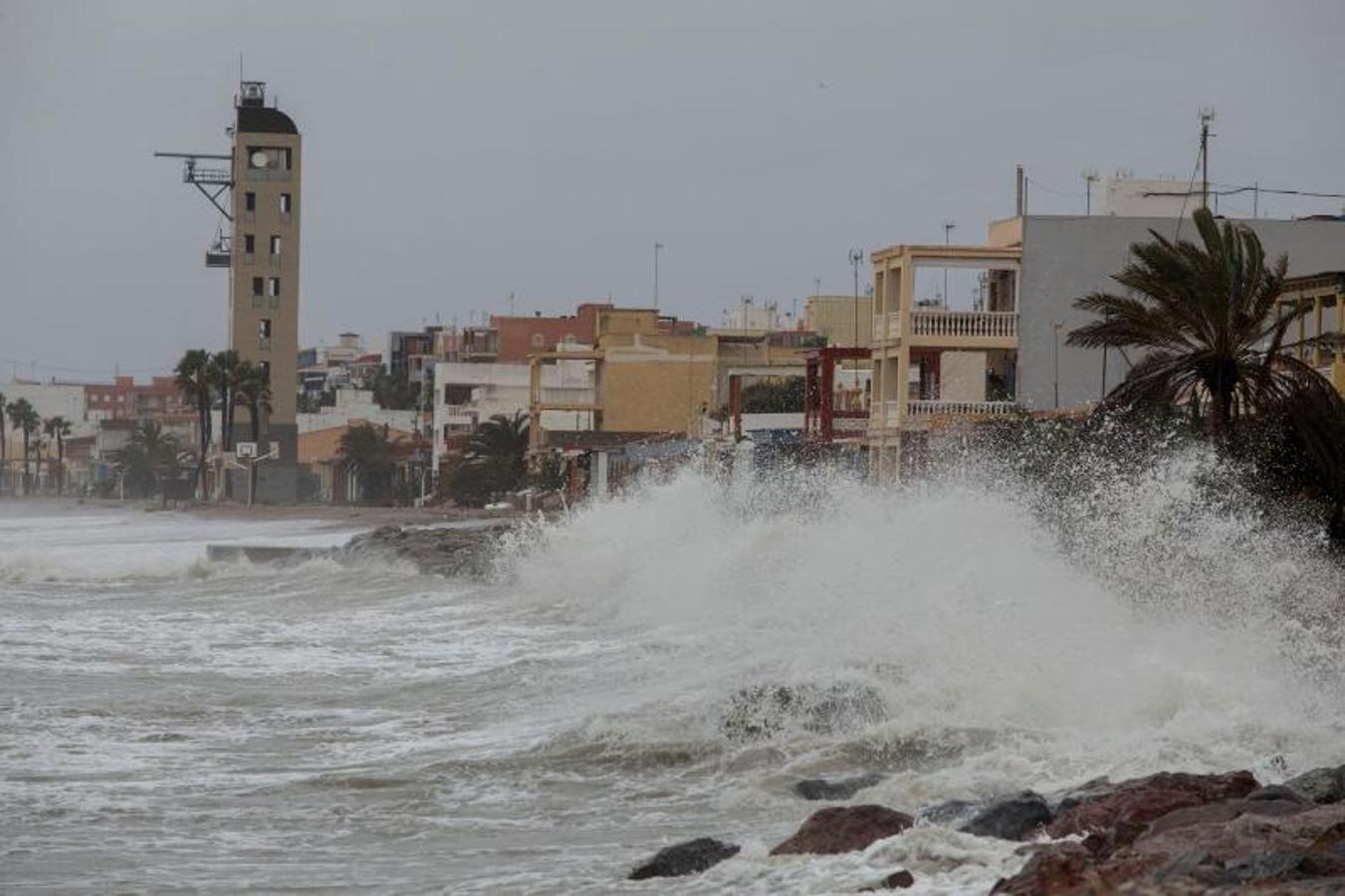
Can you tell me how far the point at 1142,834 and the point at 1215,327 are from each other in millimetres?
17057

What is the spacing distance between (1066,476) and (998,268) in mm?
16130

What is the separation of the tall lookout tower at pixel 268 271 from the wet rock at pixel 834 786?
93.1m

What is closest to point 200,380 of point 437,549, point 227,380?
point 227,380

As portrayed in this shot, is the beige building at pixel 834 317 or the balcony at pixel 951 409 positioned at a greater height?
the beige building at pixel 834 317

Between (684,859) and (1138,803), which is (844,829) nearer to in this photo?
(684,859)

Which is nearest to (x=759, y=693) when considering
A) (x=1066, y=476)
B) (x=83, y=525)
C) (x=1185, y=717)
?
(x=1185, y=717)

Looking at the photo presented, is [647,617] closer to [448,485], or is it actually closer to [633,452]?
[633,452]

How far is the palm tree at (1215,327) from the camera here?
88.6 ft

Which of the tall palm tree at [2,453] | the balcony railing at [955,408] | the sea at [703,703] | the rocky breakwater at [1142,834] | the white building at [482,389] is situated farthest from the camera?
the tall palm tree at [2,453]

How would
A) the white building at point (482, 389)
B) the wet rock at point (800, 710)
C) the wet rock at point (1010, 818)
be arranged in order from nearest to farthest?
the wet rock at point (1010, 818) → the wet rock at point (800, 710) → the white building at point (482, 389)

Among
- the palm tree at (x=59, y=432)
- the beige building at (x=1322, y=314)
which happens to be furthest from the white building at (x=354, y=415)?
the beige building at (x=1322, y=314)

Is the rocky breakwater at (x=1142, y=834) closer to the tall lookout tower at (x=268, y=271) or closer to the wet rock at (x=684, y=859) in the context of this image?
the wet rock at (x=684, y=859)

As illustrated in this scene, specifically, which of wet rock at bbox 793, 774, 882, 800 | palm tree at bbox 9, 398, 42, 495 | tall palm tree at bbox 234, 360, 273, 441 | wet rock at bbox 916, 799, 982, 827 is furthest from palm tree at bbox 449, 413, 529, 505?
palm tree at bbox 9, 398, 42, 495

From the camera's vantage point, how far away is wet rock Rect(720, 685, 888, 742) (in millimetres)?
16734
